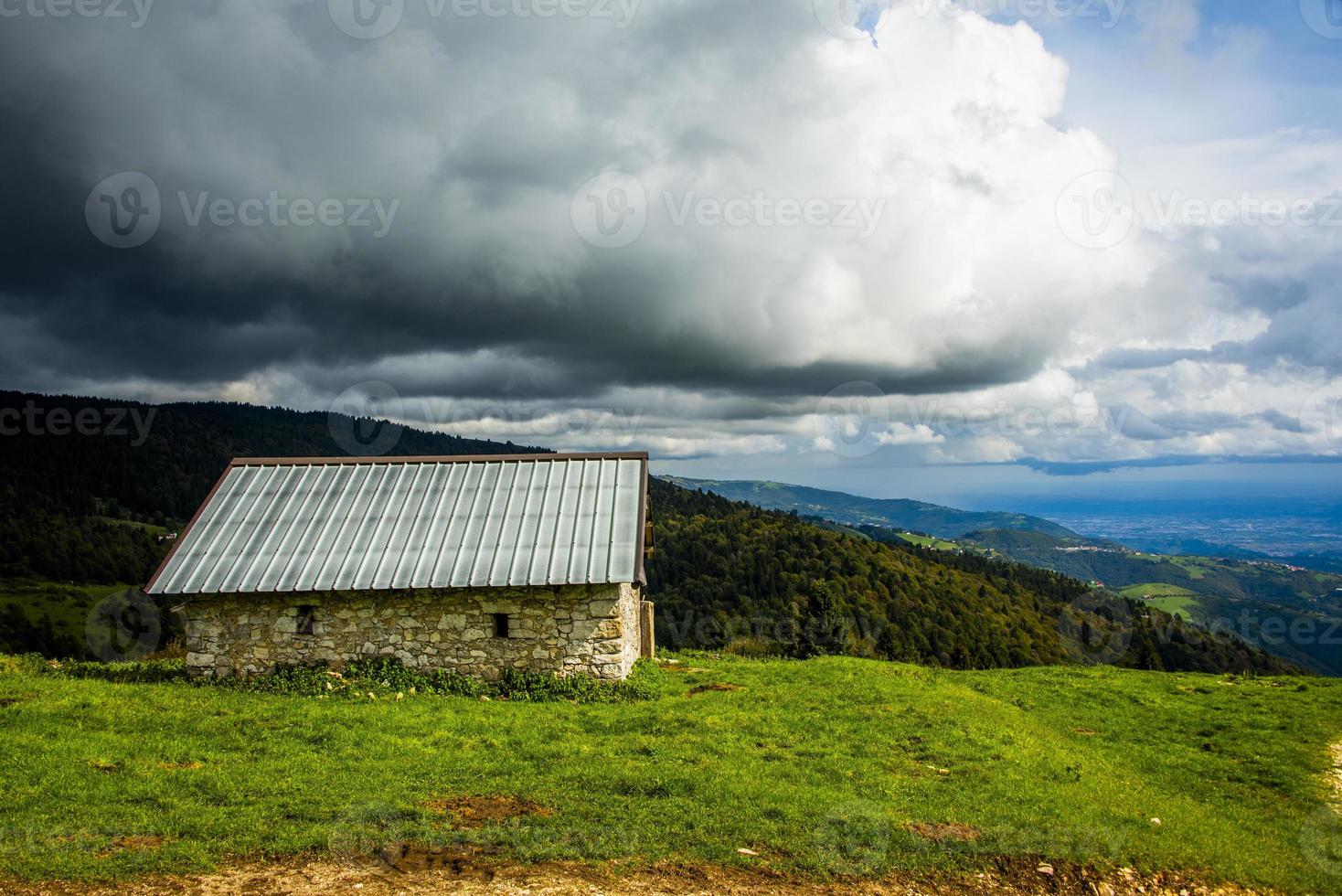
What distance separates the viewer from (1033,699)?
22.1m

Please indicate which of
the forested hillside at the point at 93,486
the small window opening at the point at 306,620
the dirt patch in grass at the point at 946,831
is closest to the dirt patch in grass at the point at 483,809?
the dirt patch in grass at the point at 946,831

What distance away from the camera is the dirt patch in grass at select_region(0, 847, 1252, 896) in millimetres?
8672

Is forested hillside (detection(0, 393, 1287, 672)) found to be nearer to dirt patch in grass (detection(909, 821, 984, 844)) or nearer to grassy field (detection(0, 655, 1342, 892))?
grassy field (detection(0, 655, 1342, 892))

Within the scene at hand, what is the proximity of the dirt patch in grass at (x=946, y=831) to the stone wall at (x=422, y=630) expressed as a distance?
9412 millimetres

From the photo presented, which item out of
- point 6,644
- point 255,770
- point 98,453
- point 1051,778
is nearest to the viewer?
point 255,770

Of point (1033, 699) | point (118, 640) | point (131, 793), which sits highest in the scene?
point (131, 793)

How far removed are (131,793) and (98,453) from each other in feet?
682

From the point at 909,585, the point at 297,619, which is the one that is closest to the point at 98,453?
the point at 909,585

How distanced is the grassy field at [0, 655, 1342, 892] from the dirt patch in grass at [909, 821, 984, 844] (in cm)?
7

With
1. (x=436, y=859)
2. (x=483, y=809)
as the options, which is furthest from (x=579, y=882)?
(x=483, y=809)

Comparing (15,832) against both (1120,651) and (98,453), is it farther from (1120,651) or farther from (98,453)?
(98,453)

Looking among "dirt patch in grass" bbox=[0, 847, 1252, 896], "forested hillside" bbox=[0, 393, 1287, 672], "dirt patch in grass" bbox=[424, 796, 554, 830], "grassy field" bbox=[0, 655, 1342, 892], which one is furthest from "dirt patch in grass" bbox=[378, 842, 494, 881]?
"forested hillside" bbox=[0, 393, 1287, 672]

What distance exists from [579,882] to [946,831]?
579cm

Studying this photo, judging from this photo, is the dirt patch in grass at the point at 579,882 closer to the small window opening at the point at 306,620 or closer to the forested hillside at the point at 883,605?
the small window opening at the point at 306,620
